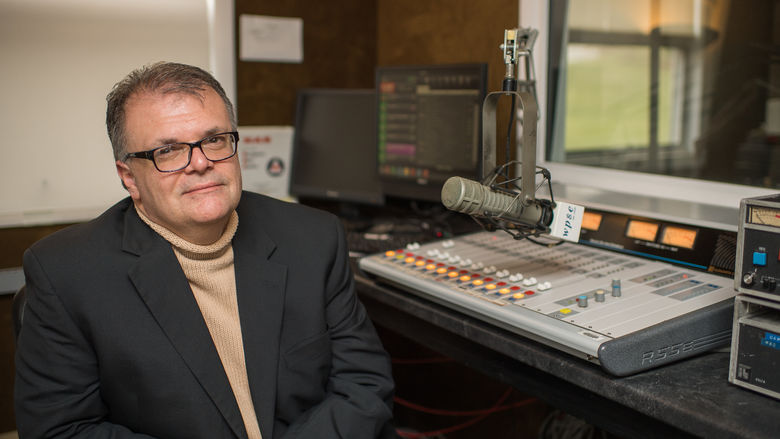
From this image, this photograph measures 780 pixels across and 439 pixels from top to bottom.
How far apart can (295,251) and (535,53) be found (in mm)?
1112

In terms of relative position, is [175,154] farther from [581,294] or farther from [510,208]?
[581,294]

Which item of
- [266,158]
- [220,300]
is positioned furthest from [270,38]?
[220,300]

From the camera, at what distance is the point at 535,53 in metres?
2.00

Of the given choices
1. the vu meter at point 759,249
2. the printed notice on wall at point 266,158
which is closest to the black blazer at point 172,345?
the vu meter at point 759,249

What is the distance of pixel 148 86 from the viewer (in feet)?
3.67

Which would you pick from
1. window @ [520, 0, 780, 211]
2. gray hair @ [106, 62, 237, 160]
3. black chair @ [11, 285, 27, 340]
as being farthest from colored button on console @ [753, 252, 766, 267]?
window @ [520, 0, 780, 211]

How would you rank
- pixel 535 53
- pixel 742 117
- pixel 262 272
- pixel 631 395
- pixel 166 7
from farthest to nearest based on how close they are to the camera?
pixel 742 117 → pixel 166 7 → pixel 535 53 → pixel 262 272 → pixel 631 395

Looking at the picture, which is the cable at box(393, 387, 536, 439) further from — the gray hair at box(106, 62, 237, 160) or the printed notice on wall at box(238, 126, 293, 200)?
the gray hair at box(106, 62, 237, 160)

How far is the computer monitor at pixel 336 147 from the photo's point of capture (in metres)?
2.31

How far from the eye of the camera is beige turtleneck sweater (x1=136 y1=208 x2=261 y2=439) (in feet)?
3.86

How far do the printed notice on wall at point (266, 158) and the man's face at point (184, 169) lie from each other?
1.27 meters

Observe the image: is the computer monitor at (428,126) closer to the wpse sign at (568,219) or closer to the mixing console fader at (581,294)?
the mixing console fader at (581,294)

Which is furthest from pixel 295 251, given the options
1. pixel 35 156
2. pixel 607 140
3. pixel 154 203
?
pixel 607 140

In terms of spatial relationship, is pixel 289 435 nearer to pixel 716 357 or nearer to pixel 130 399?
pixel 130 399
